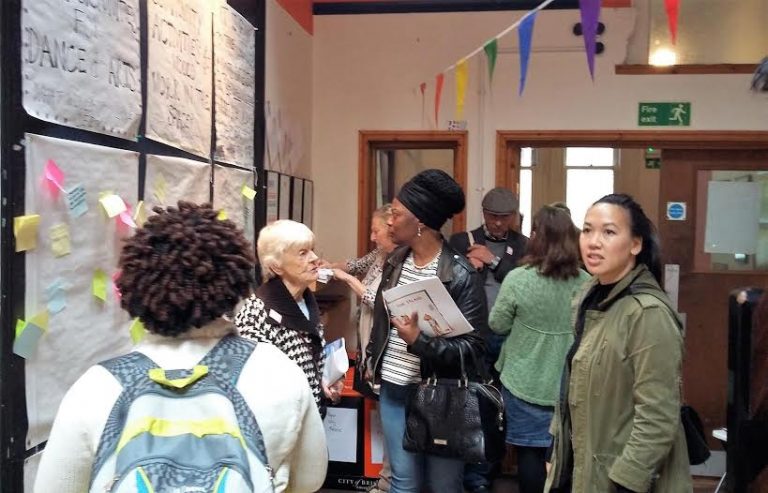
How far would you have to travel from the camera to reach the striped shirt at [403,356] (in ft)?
7.82

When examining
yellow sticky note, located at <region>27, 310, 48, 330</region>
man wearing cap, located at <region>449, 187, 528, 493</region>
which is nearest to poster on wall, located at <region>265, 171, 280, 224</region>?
man wearing cap, located at <region>449, 187, 528, 493</region>

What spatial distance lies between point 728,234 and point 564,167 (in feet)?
5.14

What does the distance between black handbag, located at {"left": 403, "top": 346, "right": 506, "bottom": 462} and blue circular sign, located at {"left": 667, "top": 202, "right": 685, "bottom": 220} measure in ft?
8.28

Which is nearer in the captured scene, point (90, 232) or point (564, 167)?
point (90, 232)

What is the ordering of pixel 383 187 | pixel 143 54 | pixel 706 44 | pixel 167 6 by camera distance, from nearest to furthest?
pixel 143 54 < pixel 167 6 < pixel 706 44 < pixel 383 187

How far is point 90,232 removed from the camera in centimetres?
191

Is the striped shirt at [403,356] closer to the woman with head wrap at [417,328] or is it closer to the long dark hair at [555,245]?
the woman with head wrap at [417,328]

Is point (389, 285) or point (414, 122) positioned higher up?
point (414, 122)

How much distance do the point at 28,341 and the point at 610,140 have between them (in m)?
3.56

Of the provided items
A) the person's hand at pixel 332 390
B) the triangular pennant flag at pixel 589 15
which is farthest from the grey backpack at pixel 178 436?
the triangular pennant flag at pixel 589 15

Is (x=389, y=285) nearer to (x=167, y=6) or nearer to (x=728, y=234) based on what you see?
(x=167, y=6)

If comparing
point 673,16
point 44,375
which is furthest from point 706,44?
point 44,375

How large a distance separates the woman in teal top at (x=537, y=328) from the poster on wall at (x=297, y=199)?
5.20 ft

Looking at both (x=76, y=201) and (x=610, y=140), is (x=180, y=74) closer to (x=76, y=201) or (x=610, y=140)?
(x=76, y=201)
